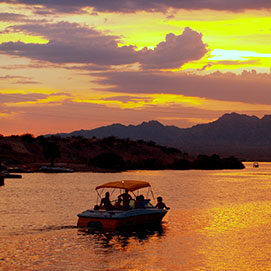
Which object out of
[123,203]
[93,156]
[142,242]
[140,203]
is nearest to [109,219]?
[123,203]

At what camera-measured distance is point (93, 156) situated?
571ft

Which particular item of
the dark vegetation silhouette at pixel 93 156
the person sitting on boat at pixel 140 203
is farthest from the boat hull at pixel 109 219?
the dark vegetation silhouette at pixel 93 156

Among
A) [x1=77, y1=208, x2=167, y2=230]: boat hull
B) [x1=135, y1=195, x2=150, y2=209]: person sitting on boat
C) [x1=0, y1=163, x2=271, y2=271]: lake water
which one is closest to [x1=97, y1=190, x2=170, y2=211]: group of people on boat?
[x1=135, y1=195, x2=150, y2=209]: person sitting on boat

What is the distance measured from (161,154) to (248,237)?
154256 mm

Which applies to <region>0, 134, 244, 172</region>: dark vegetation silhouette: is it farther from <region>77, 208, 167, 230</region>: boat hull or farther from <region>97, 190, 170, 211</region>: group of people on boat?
<region>77, 208, 167, 230</region>: boat hull

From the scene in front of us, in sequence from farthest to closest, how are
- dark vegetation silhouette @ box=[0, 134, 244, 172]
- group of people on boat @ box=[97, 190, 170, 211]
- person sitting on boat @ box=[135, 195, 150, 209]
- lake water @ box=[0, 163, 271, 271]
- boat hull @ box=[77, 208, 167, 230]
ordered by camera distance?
1. dark vegetation silhouette @ box=[0, 134, 244, 172]
2. person sitting on boat @ box=[135, 195, 150, 209]
3. group of people on boat @ box=[97, 190, 170, 211]
4. boat hull @ box=[77, 208, 167, 230]
5. lake water @ box=[0, 163, 271, 271]

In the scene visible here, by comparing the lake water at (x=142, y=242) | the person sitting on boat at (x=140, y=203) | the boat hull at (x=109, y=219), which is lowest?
the lake water at (x=142, y=242)

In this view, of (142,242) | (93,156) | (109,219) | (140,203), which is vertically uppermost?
(93,156)

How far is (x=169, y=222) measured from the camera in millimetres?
44562

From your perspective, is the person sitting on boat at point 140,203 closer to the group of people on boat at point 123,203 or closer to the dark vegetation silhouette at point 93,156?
the group of people on boat at point 123,203

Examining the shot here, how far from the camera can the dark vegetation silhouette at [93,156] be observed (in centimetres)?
14634

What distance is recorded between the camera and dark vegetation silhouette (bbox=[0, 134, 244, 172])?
480 feet

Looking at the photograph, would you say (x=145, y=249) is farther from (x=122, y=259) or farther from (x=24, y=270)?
(x=24, y=270)

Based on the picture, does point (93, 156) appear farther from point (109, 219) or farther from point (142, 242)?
point (142, 242)
